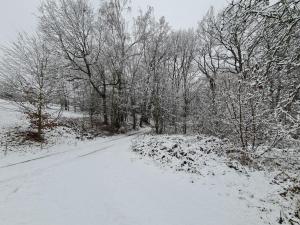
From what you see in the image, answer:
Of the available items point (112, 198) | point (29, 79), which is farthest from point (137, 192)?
point (29, 79)

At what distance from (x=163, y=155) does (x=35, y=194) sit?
5.98 meters

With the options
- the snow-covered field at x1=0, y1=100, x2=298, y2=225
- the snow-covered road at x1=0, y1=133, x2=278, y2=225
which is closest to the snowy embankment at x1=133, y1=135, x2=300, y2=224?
the snow-covered field at x1=0, y1=100, x2=298, y2=225

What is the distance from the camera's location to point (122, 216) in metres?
5.45

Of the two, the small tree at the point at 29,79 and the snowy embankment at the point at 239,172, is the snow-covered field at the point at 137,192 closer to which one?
the snowy embankment at the point at 239,172

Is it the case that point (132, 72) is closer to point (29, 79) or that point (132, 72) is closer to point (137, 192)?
point (29, 79)

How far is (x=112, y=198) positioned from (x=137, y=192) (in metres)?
0.89

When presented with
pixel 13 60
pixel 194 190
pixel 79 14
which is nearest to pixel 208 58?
pixel 79 14

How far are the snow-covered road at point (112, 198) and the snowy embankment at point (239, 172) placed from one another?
341 millimetres

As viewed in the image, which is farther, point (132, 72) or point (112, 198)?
point (132, 72)

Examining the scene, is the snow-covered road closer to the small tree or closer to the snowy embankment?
the snowy embankment

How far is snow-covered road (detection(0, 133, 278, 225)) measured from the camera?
5.31 meters

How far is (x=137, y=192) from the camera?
276 inches

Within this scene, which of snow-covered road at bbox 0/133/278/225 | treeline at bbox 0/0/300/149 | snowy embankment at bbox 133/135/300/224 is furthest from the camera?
treeline at bbox 0/0/300/149

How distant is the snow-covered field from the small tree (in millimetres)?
4744
